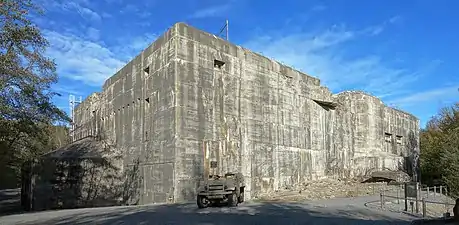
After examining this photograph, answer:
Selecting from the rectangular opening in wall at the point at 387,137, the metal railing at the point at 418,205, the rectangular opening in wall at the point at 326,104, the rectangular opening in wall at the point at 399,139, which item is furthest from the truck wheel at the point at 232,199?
the rectangular opening in wall at the point at 399,139

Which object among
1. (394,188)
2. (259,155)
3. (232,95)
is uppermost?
(232,95)

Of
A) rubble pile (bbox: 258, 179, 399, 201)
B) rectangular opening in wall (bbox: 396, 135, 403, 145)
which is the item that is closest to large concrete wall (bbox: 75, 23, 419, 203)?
rubble pile (bbox: 258, 179, 399, 201)

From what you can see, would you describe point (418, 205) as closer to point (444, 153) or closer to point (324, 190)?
point (324, 190)

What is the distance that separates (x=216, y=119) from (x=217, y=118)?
0.49 feet

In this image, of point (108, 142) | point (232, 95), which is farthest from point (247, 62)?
point (108, 142)

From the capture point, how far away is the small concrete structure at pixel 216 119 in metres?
29.6

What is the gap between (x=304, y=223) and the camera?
1576 centimetres

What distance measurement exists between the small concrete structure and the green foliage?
7.55m

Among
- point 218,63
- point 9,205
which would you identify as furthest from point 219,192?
point 9,205

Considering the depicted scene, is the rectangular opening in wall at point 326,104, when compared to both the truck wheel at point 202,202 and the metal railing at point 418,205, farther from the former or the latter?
the truck wheel at point 202,202

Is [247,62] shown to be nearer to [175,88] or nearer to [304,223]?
[175,88]

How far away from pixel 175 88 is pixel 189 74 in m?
1.68

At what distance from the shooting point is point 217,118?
32.0 metres

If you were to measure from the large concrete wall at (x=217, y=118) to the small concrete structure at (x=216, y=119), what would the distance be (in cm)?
8
